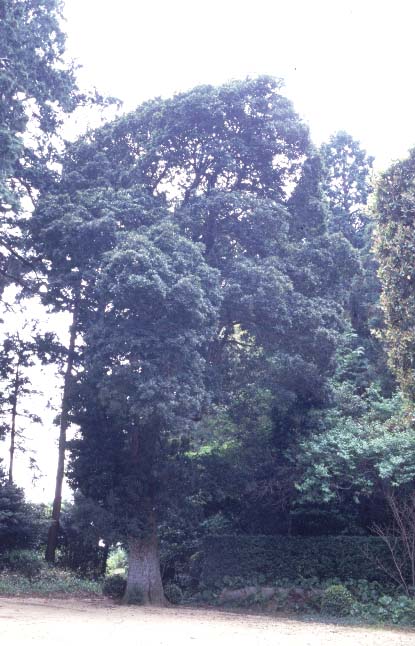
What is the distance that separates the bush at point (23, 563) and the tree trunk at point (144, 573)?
16.2 ft

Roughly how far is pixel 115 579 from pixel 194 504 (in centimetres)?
313

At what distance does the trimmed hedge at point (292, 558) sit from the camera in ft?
58.9

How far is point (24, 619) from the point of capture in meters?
12.4

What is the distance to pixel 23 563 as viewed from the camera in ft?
68.6

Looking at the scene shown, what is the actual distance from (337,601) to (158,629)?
5.97m

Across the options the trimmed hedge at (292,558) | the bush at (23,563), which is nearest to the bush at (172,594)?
the trimmed hedge at (292,558)

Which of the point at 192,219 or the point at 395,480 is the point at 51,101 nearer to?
the point at 192,219

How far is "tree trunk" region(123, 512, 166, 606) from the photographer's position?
56.1ft

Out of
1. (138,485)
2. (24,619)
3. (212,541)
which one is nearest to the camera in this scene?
(24,619)

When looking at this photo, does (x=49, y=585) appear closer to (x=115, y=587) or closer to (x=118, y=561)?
(x=115, y=587)

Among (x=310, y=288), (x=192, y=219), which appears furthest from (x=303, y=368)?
(x=192, y=219)

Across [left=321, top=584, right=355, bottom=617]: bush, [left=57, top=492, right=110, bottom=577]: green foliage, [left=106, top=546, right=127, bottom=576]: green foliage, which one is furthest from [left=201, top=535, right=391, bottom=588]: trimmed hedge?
[left=106, top=546, right=127, bottom=576]: green foliage

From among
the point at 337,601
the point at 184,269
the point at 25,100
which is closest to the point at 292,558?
the point at 337,601

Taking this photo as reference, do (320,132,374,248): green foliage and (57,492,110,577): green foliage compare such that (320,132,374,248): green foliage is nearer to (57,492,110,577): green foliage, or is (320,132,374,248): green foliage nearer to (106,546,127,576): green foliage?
(57,492,110,577): green foliage
